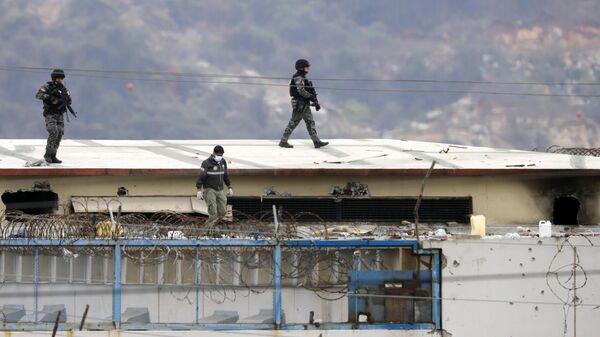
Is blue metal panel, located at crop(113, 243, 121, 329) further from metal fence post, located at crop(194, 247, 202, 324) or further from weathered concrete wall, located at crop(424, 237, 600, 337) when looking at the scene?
weathered concrete wall, located at crop(424, 237, 600, 337)

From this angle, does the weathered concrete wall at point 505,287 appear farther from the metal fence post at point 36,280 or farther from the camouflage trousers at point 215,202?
the metal fence post at point 36,280

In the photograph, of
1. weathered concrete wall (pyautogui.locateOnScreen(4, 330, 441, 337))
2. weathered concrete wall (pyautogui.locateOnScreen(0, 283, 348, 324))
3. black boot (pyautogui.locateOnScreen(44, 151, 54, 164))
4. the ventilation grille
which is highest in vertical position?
black boot (pyautogui.locateOnScreen(44, 151, 54, 164))

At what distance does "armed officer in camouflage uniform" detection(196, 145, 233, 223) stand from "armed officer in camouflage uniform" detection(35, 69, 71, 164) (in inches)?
148

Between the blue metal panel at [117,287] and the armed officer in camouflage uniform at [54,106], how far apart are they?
4.90m

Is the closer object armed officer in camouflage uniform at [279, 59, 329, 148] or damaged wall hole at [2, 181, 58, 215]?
damaged wall hole at [2, 181, 58, 215]

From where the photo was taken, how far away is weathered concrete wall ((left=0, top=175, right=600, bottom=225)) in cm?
2719

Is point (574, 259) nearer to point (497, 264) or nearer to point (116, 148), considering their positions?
point (497, 264)

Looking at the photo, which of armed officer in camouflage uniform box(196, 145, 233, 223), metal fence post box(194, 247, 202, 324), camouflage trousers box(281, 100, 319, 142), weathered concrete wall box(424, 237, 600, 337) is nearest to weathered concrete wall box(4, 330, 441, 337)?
metal fence post box(194, 247, 202, 324)

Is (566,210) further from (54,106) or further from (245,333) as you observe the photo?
(54,106)

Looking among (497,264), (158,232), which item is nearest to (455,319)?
(497,264)

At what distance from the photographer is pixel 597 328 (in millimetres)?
23016

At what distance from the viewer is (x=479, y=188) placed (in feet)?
90.9

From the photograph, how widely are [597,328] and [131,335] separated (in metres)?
7.88

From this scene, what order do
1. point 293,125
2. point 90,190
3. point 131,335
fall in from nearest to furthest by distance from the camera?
point 131,335 → point 90,190 → point 293,125
